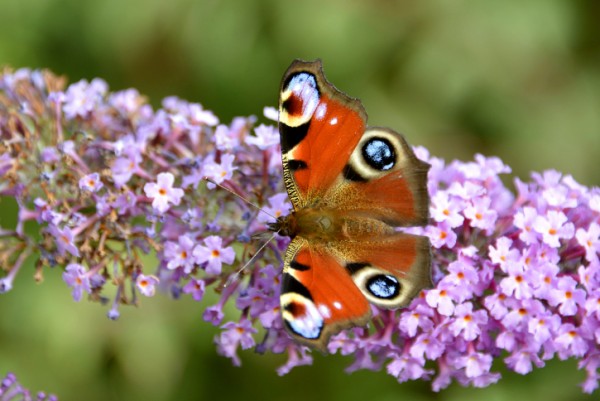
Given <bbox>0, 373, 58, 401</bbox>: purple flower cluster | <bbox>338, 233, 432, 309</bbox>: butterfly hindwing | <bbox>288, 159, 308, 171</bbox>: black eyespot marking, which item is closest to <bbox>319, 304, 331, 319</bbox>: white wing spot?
<bbox>338, 233, 432, 309</bbox>: butterfly hindwing

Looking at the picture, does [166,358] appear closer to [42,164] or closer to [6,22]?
[42,164]

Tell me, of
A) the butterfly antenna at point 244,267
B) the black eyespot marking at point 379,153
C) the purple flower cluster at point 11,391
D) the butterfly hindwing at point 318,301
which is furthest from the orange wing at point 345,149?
the purple flower cluster at point 11,391

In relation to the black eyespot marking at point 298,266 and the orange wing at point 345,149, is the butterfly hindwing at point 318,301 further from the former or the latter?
the orange wing at point 345,149

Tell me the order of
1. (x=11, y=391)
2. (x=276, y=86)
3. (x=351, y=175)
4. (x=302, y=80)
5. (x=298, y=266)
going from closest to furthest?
(x=298, y=266), (x=302, y=80), (x=351, y=175), (x=11, y=391), (x=276, y=86)

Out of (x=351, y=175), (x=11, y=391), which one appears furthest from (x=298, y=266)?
(x=11, y=391)

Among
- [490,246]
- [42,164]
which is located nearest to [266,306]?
[490,246]

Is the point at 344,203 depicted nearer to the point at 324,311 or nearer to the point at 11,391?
the point at 324,311

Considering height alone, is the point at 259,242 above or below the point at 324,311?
above
